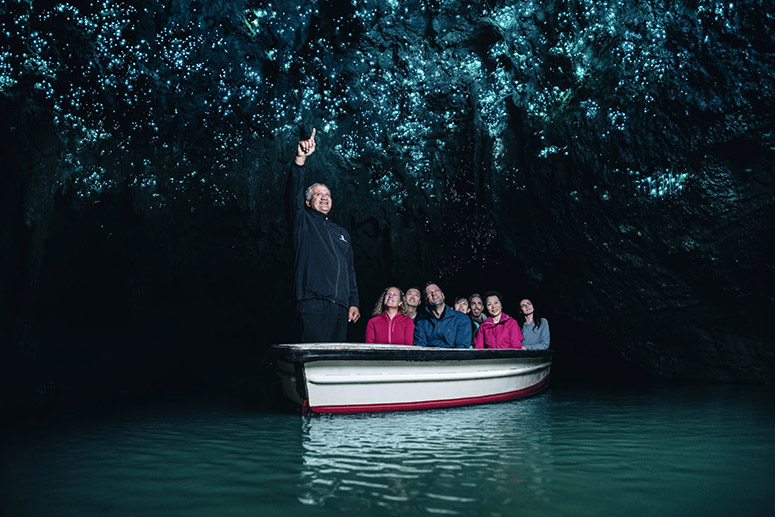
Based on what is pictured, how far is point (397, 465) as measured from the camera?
2953 millimetres

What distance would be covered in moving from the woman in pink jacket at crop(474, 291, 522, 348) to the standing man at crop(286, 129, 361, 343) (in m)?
2.15

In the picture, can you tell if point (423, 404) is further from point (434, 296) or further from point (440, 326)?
point (434, 296)

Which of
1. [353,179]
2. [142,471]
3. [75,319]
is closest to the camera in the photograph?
[142,471]

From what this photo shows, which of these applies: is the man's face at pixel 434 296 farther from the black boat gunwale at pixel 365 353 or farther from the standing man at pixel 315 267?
the standing man at pixel 315 267

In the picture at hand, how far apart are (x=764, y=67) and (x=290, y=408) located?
633cm

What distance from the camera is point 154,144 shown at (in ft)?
25.2

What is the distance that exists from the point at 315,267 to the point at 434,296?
1.86 metres

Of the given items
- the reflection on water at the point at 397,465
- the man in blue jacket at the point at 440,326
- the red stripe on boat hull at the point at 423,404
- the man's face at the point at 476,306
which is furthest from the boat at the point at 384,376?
the man's face at the point at 476,306

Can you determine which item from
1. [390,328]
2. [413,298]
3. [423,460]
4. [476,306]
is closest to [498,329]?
[413,298]

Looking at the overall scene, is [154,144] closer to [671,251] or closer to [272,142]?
[272,142]

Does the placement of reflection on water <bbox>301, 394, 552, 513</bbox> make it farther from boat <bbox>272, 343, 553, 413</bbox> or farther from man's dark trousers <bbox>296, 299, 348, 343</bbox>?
man's dark trousers <bbox>296, 299, 348, 343</bbox>

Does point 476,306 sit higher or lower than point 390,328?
higher

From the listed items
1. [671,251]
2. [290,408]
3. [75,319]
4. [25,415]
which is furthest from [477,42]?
[25,415]

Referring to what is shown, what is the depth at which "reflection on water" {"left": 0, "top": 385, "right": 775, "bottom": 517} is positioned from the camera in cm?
232
